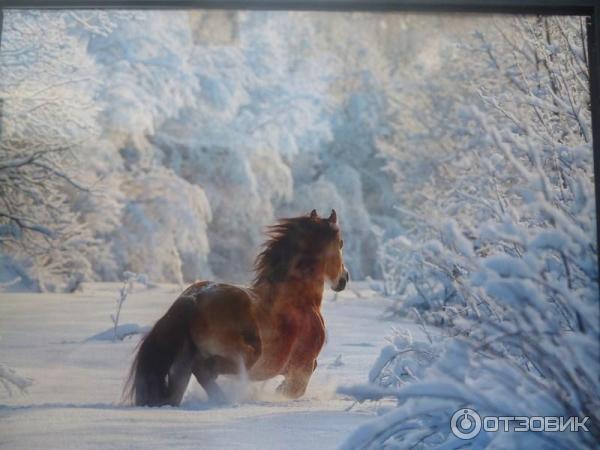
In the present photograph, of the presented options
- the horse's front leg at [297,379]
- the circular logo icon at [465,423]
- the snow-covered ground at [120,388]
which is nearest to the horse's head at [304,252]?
the snow-covered ground at [120,388]

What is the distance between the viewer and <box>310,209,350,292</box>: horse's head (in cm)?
249

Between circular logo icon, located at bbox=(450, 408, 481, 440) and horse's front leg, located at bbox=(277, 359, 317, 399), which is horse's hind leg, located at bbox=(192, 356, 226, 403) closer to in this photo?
horse's front leg, located at bbox=(277, 359, 317, 399)

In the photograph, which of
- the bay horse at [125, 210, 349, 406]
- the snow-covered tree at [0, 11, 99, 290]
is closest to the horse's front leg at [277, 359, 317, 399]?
the bay horse at [125, 210, 349, 406]

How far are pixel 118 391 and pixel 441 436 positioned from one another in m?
1.25

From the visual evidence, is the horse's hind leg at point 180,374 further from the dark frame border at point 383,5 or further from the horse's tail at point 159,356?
the dark frame border at point 383,5

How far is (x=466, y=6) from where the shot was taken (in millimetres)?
2660

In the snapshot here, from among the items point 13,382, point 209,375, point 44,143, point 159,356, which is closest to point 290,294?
point 209,375

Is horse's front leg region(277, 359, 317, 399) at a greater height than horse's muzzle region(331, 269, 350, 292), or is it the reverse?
horse's muzzle region(331, 269, 350, 292)

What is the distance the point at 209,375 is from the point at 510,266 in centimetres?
125

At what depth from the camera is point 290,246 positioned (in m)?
2.50

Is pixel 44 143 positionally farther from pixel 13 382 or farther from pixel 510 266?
pixel 510 266

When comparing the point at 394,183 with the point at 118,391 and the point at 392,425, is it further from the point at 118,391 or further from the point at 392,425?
the point at 118,391

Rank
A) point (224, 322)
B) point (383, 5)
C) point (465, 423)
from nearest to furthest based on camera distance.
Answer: point (465, 423) < point (224, 322) < point (383, 5)

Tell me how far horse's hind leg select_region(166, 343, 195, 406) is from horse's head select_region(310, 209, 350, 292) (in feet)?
2.08
